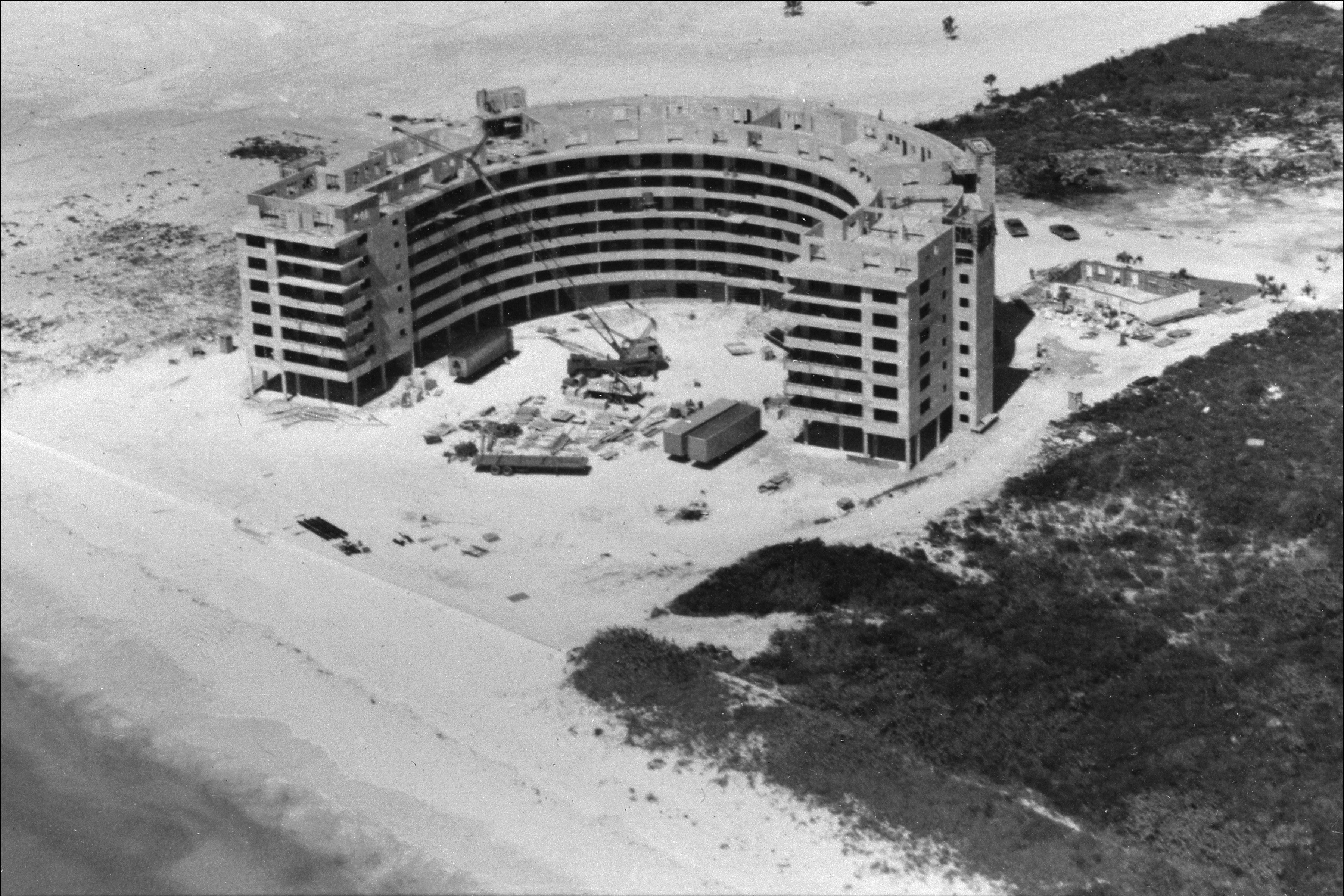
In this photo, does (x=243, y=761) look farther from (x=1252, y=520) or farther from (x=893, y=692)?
(x=1252, y=520)

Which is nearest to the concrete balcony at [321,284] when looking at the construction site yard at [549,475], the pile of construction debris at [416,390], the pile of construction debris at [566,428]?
the construction site yard at [549,475]

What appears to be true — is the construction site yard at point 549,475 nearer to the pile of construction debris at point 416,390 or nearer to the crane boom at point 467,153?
the pile of construction debris at point 416,390

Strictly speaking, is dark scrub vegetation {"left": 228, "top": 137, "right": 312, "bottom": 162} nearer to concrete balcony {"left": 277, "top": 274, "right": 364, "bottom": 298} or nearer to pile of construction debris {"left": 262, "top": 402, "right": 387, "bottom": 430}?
concrete balcony {"left": 277, "top": 274, "right": 364, "bottom": 298}

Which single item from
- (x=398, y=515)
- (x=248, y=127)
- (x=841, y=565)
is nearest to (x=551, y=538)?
(x=398, y=515)

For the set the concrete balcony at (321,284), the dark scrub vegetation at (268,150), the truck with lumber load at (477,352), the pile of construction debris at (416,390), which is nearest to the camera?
the concrete balcony at (321,284)

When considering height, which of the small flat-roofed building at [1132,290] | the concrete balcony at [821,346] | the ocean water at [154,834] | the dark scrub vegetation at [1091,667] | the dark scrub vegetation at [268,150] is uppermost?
the dark scrub vegetation at [268,150]

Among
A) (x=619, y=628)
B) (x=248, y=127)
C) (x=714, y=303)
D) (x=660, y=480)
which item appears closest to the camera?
(x=619, y=628)

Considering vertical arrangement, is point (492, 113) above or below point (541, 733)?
above
